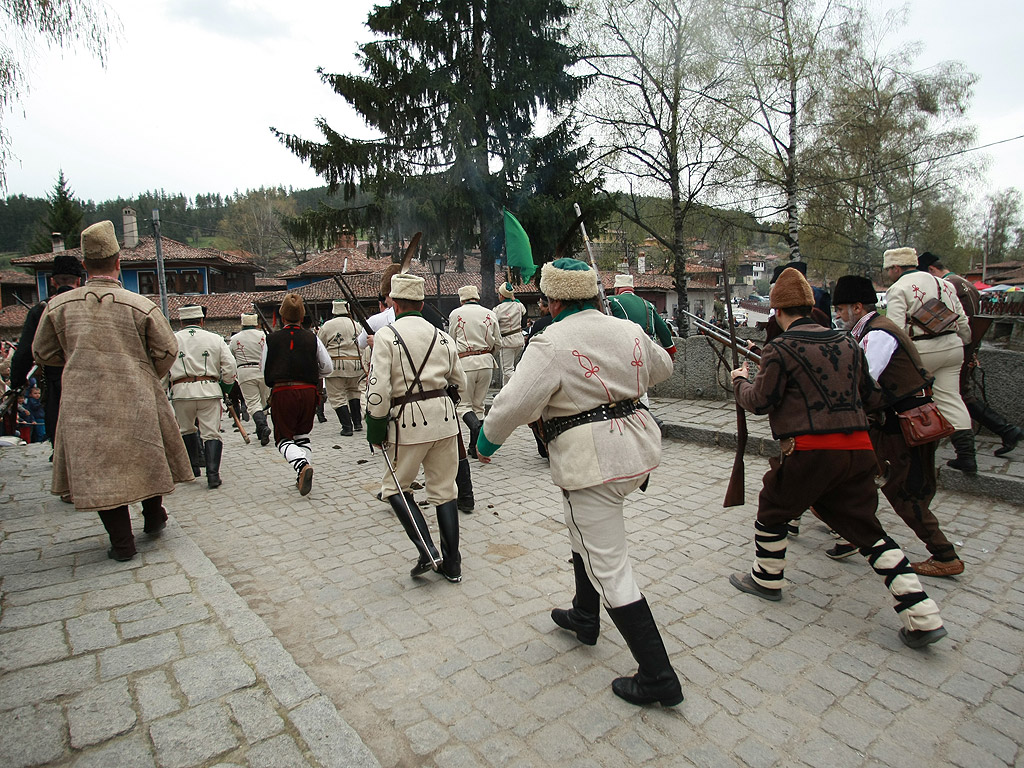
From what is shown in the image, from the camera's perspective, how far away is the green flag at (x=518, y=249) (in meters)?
4.98

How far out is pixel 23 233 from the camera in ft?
259

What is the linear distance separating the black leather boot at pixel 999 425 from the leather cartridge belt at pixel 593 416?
16.1ft

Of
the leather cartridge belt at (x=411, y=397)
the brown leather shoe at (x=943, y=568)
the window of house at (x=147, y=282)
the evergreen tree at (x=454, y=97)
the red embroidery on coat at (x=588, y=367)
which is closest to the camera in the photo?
the red embroidery on coat at (x=588, y=367)

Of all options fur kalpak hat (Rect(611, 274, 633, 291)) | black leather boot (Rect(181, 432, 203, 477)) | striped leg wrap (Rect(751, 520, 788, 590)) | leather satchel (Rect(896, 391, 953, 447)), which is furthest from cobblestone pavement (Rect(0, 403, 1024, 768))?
fur kalpak hat (Rect(611, 274, 633, 291))

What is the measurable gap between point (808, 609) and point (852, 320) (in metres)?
1.95

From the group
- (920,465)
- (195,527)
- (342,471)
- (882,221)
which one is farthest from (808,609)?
(882,221)

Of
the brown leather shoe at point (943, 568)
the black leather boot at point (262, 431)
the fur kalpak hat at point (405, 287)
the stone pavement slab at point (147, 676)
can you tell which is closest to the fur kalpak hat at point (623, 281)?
the fur kalpak hat at point (405, 287)

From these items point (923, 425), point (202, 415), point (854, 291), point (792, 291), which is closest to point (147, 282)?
point (202, 415)

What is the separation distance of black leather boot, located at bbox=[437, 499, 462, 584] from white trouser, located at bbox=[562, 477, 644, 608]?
1.38 m

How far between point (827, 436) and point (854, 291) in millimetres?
1371

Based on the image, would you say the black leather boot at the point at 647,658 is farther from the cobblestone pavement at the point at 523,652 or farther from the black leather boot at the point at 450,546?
the black leather boot at the point at 450,546

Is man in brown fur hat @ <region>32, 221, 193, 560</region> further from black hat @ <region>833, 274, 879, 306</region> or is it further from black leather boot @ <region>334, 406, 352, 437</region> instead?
black leather boot @ <region>334, 406, 352, 437</region>

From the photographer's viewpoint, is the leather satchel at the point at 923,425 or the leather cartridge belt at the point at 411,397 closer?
the leather satchel at the point at 923,425

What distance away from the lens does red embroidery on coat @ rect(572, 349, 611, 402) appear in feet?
8.52
